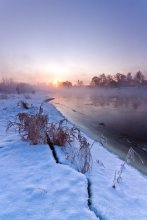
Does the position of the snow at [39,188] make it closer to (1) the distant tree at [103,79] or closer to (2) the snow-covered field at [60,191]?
(2) the snow-covered field at [60,191]

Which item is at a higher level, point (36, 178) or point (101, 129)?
point (36, 178)

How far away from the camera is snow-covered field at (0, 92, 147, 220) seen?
3.57 meters

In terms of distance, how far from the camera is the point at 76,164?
5.53 m

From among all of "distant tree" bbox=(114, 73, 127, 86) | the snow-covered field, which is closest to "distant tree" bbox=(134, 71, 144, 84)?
"distant tree" bbox=(114, 73, 127, 86)

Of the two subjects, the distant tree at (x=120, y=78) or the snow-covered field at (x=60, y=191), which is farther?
the distant tree at (x=120, y=78)

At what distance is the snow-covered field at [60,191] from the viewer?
11.7 ft

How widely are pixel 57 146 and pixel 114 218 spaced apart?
10.5 ft

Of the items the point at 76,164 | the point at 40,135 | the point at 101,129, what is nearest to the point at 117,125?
the point at 101,129

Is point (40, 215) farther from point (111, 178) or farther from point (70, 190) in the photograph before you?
point (111, 178)

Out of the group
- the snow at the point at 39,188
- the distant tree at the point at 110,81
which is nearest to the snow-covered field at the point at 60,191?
the snow at the point at 39,188

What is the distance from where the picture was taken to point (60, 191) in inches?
164

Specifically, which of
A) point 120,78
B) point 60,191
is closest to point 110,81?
point 120,78

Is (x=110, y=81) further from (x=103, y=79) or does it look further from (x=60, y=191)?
(x=60, y=191)

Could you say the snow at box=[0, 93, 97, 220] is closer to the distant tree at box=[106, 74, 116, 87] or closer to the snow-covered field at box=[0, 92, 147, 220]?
the snow-covered field at box=[0, 92, 147, 220]
